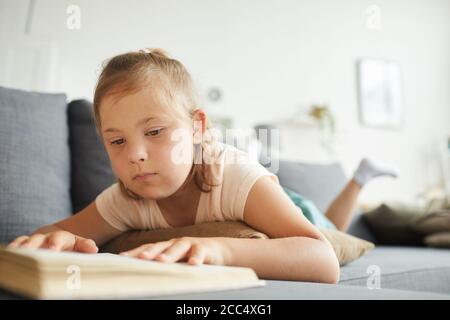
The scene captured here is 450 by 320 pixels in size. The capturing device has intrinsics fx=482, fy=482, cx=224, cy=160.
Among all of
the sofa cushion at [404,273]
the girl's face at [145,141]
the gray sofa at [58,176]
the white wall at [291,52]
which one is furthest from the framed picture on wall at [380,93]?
the girl's face at [145,141]

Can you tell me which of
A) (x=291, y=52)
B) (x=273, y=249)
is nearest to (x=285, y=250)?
(x=273, y=249)

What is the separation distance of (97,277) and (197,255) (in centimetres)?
15

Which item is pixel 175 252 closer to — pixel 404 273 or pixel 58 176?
pixel 404 273

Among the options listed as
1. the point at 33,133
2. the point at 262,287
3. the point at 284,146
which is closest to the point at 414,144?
the point at 284,146

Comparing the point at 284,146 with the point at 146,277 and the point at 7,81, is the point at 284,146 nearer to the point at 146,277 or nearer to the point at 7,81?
the point at 7,81

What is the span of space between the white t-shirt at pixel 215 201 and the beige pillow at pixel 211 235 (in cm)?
3

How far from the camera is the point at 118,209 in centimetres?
103

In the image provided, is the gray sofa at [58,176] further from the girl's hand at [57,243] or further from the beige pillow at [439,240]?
the girl's hand at [57,243]

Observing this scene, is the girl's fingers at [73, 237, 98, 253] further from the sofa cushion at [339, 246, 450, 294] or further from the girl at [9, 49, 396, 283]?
the sofa cushion at [339, 246, 450, 294]

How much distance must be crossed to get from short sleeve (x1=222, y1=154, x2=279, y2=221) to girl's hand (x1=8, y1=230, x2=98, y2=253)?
279mm

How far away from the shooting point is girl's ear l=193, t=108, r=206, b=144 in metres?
0.97

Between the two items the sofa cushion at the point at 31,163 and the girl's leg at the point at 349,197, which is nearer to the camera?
the sofa cushion at the point at 31,163

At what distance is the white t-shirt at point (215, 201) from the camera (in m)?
0.89

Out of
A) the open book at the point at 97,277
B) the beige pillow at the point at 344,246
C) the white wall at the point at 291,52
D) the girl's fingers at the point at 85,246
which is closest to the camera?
the open book at the point at 97,277
